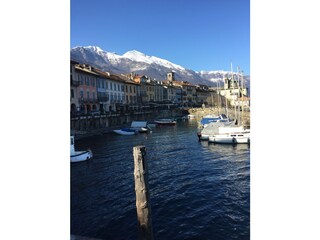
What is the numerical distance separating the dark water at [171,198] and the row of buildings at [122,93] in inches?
336

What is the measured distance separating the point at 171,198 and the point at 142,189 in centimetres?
480

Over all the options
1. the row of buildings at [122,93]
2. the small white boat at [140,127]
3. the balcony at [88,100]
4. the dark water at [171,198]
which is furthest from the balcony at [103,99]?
the dark water at [171,198]

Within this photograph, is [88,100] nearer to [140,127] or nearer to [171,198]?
[140,127]

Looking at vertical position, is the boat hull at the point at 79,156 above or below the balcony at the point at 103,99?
below

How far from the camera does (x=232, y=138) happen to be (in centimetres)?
1672

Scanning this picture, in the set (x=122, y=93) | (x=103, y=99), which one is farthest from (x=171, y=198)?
(x=122, y=93)

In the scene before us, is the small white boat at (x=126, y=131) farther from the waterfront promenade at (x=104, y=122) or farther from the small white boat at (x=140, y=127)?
the waterfront promenade at (x=104, y=122)

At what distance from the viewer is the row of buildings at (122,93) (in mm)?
25688

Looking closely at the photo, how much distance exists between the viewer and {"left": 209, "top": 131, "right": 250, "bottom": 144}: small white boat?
650 inches

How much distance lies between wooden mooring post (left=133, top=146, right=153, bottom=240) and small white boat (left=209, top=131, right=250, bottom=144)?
48.2ft
